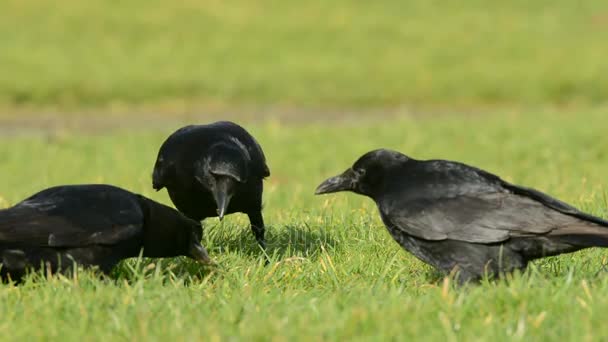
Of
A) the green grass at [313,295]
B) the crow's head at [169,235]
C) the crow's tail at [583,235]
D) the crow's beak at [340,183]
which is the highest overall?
the crow's beak at [340,183]

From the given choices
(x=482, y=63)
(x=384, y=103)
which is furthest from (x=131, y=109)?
(x=482, y=63)

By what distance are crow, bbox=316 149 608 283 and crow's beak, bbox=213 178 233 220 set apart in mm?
1064

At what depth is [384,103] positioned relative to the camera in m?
24.6

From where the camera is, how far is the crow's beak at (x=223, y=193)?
244 inches

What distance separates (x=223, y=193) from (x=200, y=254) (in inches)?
21.4

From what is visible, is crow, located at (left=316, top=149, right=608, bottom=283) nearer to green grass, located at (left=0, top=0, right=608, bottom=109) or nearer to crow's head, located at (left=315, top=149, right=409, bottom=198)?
crow's head, located at (left=315, top=149, right=409, bottom=198)

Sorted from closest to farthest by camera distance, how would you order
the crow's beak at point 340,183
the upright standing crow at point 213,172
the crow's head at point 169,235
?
the crow's head at point 169,235, the crow's beak at point 340,183, the upright standing crow at point 213,172

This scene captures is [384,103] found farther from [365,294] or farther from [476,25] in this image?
[365,294]

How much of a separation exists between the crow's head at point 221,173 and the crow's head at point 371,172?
74 centimetres

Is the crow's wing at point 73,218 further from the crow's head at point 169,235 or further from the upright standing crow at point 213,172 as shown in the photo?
the upright standing crow at point 213,172

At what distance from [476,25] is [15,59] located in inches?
557

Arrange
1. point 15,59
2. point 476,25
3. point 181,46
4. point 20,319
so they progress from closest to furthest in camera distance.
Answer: point 20,319
point 15,59
point 181,46
point 476,25

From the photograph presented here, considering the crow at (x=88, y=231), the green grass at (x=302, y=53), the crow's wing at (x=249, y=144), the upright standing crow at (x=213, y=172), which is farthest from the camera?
the green grass at (x=302, y=53)

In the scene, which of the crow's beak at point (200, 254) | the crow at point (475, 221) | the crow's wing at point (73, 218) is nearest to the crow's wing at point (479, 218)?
the crow at point (475, 221)
